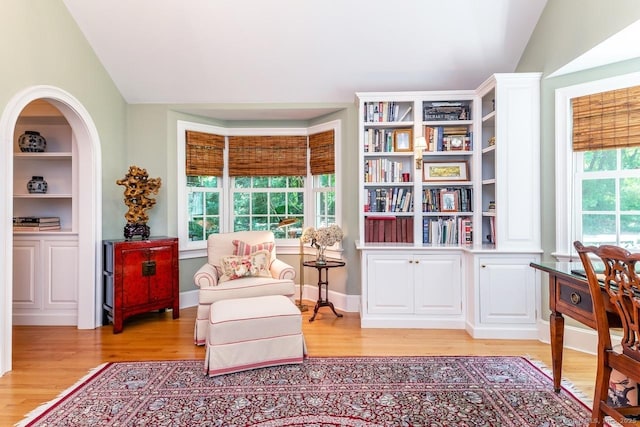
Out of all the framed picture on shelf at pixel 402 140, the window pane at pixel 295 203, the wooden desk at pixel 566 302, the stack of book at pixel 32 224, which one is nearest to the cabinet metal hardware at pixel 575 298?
the wooden desk at pixel 566 302

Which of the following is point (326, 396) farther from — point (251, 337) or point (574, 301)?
point (574, 301)

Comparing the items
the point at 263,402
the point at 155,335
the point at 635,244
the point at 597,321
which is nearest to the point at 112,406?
the point at 263,402

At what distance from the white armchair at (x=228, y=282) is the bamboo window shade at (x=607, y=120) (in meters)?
2.81

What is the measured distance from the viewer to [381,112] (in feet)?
13.0

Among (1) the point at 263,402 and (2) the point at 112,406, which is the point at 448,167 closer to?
(1) the point at 263,402

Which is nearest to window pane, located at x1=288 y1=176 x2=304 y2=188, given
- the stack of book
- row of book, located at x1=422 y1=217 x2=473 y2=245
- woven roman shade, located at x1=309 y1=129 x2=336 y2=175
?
woven roman shade, located at x1=309 y1=129 x2=336 y2=175

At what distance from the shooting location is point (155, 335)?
138 inches

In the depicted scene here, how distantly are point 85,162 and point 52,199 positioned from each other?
785 millimetres

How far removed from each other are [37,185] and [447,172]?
4358 mm

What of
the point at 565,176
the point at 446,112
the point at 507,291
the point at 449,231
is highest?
the point at 446,112

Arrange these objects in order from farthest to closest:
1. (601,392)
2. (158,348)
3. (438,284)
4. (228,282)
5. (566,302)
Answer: (438,284)
(228,282)
(158,348)
(566,302)
(601,392)

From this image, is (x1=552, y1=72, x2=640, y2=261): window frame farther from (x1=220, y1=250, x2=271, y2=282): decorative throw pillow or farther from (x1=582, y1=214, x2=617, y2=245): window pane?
(x1=220, y1=250, x2=271, y2=282): decorative throw pillow

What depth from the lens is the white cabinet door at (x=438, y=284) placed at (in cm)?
360

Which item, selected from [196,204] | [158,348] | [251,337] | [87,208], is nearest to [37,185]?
[87,208]
